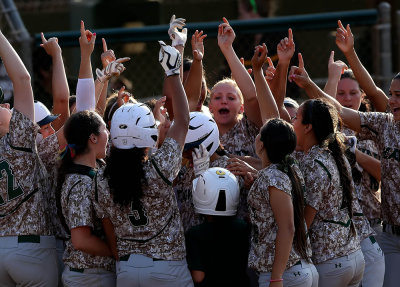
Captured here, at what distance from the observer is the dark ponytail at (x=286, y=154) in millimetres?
4547

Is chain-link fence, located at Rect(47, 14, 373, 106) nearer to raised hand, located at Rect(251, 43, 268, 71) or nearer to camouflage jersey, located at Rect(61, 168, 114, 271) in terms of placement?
raised hand, located at Rect(251, 43, 268, 71)

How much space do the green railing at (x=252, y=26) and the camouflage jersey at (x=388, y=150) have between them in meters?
2.26

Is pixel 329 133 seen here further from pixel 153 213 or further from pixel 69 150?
pixel 69 150

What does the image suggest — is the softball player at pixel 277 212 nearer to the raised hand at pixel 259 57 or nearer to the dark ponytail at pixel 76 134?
the raised hand at pixel 259 57

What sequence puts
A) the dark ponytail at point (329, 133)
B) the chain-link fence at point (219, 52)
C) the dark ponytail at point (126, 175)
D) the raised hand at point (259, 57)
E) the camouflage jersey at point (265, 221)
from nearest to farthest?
the dark ponytail at point (126, 175) < the camouflage jersey at point (265, 221) < the dark ponytail at point (329, 133) < the raised hand at point (259, 57) < the chain-link fence at point (219, 52)

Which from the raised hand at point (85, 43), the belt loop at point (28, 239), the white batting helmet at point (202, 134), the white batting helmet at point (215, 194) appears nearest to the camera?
the white batting helmet at point (215, 194)

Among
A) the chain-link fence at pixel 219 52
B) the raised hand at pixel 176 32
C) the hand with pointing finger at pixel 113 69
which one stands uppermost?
the chain-link fence at pixel 219 52

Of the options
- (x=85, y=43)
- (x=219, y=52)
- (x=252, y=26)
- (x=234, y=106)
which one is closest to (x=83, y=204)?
(x=85, y=43)

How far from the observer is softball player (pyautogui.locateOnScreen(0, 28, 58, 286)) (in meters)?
4.70

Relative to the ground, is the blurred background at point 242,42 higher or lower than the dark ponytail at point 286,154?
higher

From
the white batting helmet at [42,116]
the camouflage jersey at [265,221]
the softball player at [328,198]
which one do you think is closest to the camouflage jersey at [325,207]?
the softball player at [328,198]

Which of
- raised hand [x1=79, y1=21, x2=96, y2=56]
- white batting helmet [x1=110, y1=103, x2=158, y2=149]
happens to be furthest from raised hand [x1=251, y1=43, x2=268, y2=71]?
raised hand [x1=79, y1=21, x2=96, y2=56]

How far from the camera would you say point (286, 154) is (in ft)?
15.1

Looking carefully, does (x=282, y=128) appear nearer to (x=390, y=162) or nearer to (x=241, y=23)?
(x=390, y=162)
